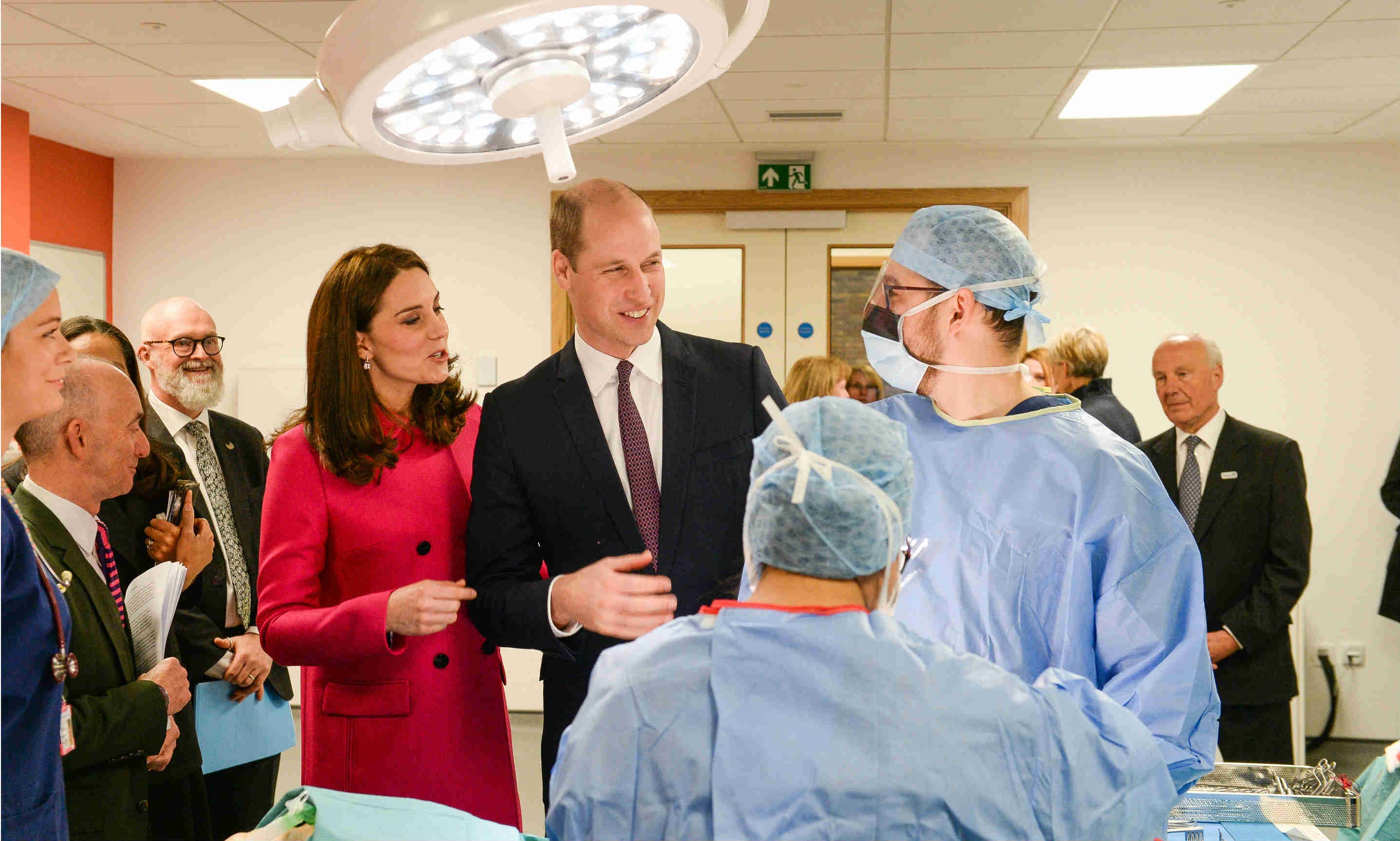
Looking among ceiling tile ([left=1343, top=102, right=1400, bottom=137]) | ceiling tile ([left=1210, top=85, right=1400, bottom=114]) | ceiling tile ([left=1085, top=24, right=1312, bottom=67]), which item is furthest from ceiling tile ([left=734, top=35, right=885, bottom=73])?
ceiling tile ([left=1343, top=102, right=1400, bottom=137])

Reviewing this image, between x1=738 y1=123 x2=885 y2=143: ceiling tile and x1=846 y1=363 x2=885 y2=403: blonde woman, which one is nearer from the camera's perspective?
x1=846 y1=363 x2=885 y2=403: blonde woman

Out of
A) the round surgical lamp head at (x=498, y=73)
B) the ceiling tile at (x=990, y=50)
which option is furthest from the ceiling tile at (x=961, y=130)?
the round surgical lamp head at (x=498, y=73)

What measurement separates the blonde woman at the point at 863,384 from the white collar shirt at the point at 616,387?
2.89 m

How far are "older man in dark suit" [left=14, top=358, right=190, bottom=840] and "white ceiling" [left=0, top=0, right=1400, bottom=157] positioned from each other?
75.4 inches

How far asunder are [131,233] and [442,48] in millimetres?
5772

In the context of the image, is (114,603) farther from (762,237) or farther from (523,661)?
(762,237)

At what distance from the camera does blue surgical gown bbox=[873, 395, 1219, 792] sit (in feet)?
4.43

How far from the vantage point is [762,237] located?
544 cm

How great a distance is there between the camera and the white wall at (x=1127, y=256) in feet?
16.6

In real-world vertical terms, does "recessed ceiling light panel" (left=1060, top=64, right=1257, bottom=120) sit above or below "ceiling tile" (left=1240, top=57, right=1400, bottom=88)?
above

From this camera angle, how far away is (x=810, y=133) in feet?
16.4

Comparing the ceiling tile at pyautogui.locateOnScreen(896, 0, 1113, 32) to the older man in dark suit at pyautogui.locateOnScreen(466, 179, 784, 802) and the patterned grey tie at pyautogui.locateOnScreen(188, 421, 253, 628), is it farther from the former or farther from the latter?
the patterned grey tie at pyautogui.locateOnScreen(188, 421, 253, 628)

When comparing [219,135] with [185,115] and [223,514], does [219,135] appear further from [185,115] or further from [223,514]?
[223,514]

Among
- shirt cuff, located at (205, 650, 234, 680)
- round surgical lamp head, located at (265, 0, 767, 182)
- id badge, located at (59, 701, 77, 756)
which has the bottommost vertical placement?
shirt cuff, located at (205, 650, 234, 680)
